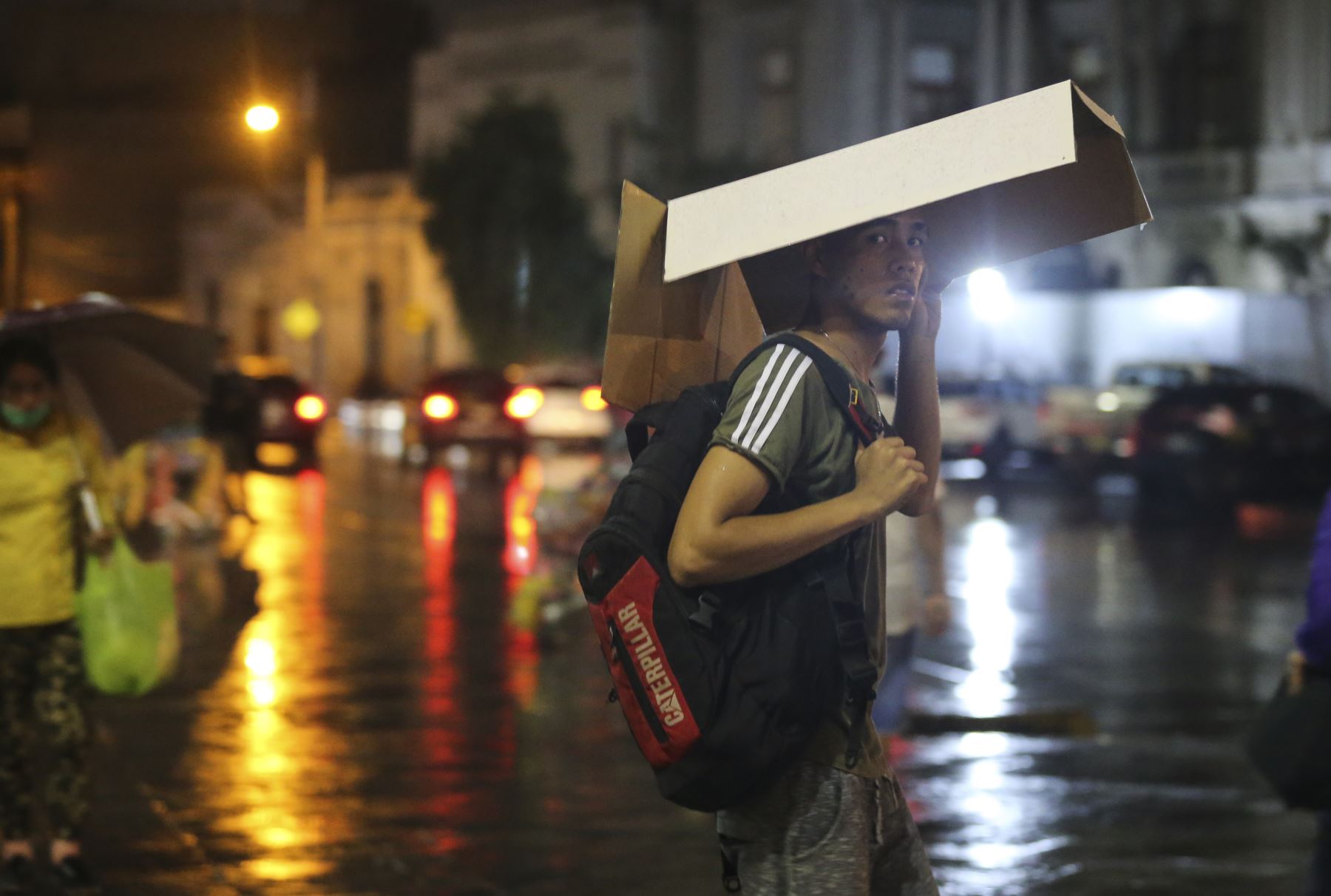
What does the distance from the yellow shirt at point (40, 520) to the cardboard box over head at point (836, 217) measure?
3675 millimetres

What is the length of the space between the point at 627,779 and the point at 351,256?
54.7 meters

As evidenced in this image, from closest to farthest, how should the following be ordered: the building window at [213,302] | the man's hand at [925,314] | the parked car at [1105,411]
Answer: the man's hand at [925,314] < the parked car at [1105,411] < the building window at [213,302]

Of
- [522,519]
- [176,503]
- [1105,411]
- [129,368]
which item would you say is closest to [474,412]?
[1105,411]

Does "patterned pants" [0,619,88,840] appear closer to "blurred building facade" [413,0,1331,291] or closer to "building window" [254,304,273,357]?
"blurred building facade" [413,0,1331,291]

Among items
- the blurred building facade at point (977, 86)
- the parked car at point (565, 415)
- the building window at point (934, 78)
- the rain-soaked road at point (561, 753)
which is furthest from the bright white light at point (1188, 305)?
the rain-soaked road at point (561, 753)

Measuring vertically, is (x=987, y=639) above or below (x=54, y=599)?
below

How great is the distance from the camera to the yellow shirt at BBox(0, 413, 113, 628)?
680 cm

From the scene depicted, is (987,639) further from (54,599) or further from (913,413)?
(913,413)

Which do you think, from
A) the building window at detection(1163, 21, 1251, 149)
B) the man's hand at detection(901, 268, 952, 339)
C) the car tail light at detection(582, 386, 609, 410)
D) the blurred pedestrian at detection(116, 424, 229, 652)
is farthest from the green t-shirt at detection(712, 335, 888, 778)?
the building window at detection(1163, 21, 1251, 149)

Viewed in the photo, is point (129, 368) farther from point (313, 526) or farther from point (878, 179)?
point (313, 526)

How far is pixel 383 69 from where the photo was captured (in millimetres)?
72062

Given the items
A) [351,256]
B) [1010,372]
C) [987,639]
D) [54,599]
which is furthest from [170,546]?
[351,256]

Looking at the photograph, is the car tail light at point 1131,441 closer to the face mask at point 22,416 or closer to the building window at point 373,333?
the face mask at point 22,416

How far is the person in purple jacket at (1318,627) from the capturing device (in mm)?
4484
